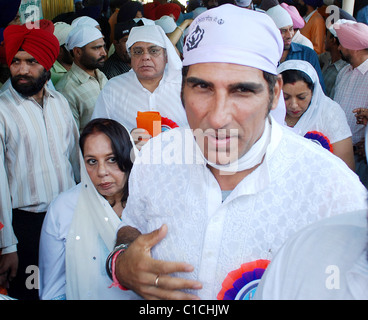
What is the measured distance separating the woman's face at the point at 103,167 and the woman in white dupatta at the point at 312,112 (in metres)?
1.24

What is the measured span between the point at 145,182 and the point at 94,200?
0.78 metres

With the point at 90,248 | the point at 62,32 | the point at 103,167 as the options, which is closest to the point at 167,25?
the point at 62,32

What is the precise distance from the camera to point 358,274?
70cm

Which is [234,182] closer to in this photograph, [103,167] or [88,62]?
[103,167]

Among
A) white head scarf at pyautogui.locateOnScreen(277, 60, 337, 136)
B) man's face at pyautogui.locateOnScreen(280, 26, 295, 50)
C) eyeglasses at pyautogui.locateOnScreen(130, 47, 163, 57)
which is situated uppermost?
man's face at pyautogui.locateOnScreen(280, 26, 295, 50)

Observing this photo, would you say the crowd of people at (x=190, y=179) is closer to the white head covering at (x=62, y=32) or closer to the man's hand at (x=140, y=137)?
the man's hand at (x=140, y=137)

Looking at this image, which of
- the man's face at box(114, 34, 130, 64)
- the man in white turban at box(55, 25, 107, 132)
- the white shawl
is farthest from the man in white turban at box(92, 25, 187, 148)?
the man's face at box(114, 34, 130, 64)

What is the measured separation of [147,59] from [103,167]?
4.07 ft

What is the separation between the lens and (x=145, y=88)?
3.22 metres

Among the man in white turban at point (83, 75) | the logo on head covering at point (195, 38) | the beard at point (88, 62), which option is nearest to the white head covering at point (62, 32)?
the man in white turban at point (83, 75)

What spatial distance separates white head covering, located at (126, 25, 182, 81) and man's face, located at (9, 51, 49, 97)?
74cm

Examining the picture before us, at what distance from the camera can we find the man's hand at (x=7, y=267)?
2520 mm

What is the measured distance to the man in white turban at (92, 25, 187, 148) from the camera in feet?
10.3

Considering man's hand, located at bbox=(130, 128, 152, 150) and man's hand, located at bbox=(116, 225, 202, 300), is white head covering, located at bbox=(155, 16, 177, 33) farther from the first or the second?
man's hand, located at bbox=(116, 225, 202, 300)
